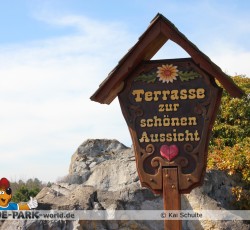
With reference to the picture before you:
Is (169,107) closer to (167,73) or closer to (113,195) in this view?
(167,73)

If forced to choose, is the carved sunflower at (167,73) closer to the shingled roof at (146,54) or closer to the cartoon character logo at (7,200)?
the shingled roof at (146,54)

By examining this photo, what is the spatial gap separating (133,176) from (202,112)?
4646 mm

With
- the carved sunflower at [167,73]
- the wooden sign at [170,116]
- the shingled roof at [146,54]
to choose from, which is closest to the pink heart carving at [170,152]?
the wooden sign at [170,116]

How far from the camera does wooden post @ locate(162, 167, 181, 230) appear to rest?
585cm

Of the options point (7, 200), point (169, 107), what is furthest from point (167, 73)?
point (7, 200)

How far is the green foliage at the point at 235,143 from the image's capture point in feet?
37.4

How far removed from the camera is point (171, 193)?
5891mm

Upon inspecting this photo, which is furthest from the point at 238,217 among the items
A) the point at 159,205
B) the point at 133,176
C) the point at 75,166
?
the point at 75,166

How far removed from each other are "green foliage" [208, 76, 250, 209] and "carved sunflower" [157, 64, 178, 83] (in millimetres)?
5532

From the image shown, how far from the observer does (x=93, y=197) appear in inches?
345

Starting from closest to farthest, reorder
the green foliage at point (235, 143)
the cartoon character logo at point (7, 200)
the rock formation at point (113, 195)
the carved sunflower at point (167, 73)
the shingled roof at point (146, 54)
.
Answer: the shingled roof at point (146, 54), the carved sunflower at point (167, 73), the cartoon character logo at point (7, 200), the rock formation at point (113, 195), the green foliage at point (235, 143)

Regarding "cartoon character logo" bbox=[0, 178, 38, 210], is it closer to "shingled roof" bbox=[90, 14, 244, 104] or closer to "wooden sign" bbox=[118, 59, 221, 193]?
"shingled roof" bbox=[90, 14, 244, 104]

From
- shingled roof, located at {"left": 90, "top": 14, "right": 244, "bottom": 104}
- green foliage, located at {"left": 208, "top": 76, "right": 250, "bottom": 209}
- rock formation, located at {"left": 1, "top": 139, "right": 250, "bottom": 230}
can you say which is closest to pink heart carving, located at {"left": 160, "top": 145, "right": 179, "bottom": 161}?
shingled roof, located at {"left": 90, "top": 14, "right": 244, "bottom": 104}

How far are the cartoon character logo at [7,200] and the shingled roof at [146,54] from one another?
277 centimetres
